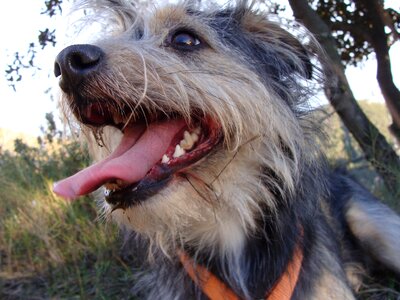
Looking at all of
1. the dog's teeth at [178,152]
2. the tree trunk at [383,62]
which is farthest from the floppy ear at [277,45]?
the tree trunk at [383,62]

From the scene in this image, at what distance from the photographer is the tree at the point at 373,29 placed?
13.6 feet

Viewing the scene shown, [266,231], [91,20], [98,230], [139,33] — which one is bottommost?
[266,231]

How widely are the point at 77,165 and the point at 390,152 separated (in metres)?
2.85

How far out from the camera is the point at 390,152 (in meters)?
4.34

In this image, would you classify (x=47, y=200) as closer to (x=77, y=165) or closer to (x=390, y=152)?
(x=77, y=165)

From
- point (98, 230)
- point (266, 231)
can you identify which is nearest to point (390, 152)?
point (266, 231)

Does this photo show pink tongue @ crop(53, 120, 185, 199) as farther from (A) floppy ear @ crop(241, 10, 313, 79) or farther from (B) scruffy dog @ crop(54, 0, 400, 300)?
(A) floppy ear @ crop(241, 10, 313, 79)

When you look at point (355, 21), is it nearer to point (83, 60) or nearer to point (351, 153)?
point (351, 153)

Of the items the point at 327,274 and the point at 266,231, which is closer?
the point at 266,231

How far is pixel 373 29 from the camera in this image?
4.26 meters

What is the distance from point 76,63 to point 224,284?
52.7 inches

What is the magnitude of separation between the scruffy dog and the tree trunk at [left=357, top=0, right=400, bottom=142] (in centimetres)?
174

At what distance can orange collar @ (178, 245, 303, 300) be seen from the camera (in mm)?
2479

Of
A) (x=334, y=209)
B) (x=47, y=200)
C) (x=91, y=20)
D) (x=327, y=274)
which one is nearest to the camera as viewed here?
(x=327, y=274)
